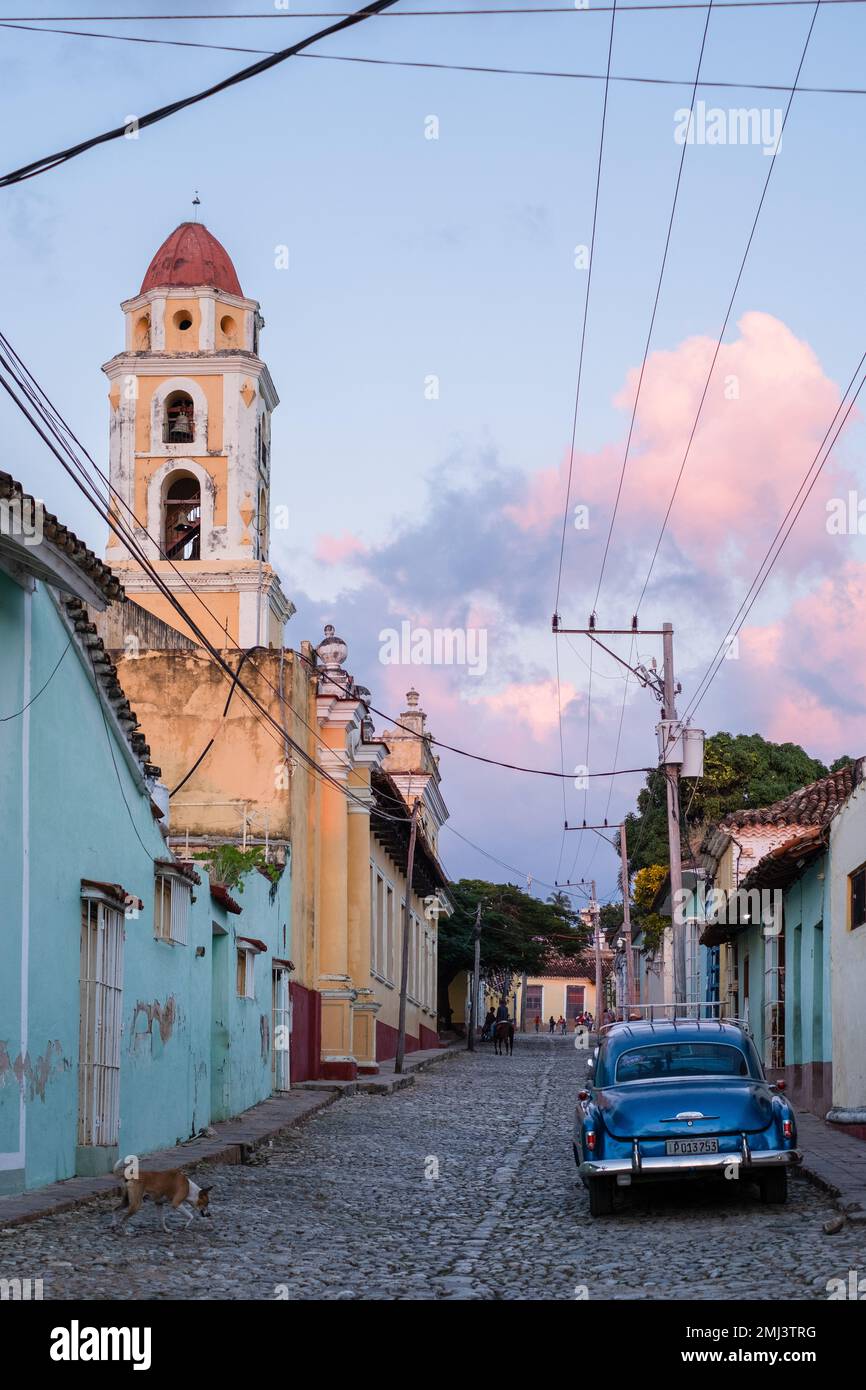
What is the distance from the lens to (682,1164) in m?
10.8

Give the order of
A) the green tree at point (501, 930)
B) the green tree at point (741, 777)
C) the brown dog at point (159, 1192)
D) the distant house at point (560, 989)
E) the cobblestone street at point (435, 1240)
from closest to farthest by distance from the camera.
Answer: the cobblestone street at point (435, 1240), the brown dog at point (159, 1192), the green tree at point (741, 777), the green tree at point (501, 930), the distant house at point (560, 989)

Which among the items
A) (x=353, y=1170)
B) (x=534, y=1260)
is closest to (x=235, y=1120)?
(x=353, y=1170)

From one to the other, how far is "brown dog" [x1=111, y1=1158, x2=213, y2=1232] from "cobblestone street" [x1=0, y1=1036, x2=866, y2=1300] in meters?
0.14

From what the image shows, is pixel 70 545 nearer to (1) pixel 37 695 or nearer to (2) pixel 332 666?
(1) pixel 37 695

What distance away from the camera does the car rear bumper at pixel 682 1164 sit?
10.8 metres

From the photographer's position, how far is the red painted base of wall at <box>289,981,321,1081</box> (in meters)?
25.1

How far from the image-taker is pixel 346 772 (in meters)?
29.1

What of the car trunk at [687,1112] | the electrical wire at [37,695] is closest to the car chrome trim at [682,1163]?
the car trunk at [687,1112]

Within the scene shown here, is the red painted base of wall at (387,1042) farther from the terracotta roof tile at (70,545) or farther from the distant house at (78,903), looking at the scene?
the terracotta roof tile at (70,545)

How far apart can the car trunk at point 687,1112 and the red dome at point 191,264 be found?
28.2 meters

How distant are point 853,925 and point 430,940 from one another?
3201cm

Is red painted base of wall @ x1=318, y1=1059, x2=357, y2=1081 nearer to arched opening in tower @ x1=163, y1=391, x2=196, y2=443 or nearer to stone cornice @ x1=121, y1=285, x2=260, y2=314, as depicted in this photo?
arched opening in tower @ x1=163, y1=391, x2=196, y2=443

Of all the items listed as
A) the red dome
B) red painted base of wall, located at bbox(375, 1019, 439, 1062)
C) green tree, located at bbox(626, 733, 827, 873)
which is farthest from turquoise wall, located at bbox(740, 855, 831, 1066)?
green tree, located at bbox(626, 733, 827, 873)

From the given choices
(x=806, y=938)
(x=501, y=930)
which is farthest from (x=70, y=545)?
(x=501, y=930)
